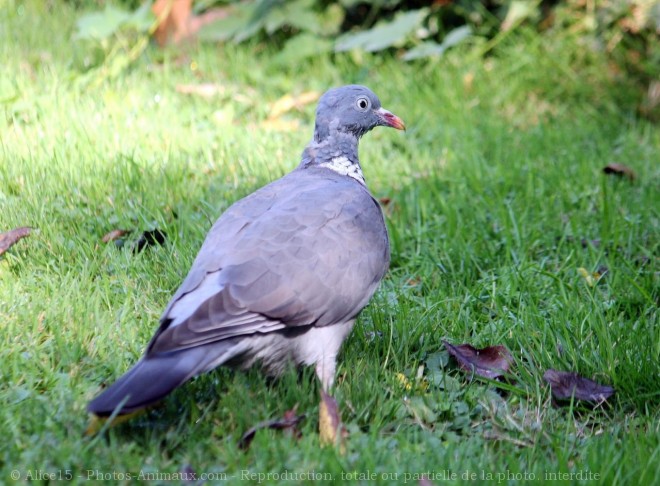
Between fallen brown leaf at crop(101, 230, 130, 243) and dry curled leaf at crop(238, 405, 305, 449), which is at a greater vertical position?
fallen brown leaf at crop(101, 230, 130, 243)

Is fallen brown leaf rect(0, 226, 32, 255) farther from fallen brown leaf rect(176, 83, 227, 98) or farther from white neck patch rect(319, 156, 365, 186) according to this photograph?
fallen brown leaf rect(176, 83, 227, 98)

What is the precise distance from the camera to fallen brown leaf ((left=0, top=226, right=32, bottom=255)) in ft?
11.6

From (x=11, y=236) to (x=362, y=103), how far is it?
162 centimetres

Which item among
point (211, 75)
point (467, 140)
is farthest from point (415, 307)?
point (211, 75)

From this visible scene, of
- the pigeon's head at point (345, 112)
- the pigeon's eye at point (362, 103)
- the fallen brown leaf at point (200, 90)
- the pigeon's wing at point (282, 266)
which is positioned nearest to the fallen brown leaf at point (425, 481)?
the pigeon's wing at point (282, 266)

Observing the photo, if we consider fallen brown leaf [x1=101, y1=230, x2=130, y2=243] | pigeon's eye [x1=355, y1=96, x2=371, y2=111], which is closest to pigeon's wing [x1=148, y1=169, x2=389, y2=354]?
pigeon's eye [x1=355, y1=96, x2=371, y2=111]

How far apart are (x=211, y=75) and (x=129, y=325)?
10.6ft

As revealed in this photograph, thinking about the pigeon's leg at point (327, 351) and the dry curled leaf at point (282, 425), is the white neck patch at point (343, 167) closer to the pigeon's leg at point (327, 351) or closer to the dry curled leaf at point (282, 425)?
the pigeon's leg at point (327, 351)

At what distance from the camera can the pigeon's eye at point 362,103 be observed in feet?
12.4

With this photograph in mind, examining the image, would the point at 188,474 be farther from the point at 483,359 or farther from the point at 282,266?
the point at 483,359

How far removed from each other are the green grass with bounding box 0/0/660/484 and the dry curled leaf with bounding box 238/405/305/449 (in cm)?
4

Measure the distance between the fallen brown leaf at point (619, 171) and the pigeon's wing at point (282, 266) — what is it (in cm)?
200

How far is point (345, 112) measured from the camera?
3729 mm

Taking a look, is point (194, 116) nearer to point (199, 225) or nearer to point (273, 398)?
point (199, 225)
